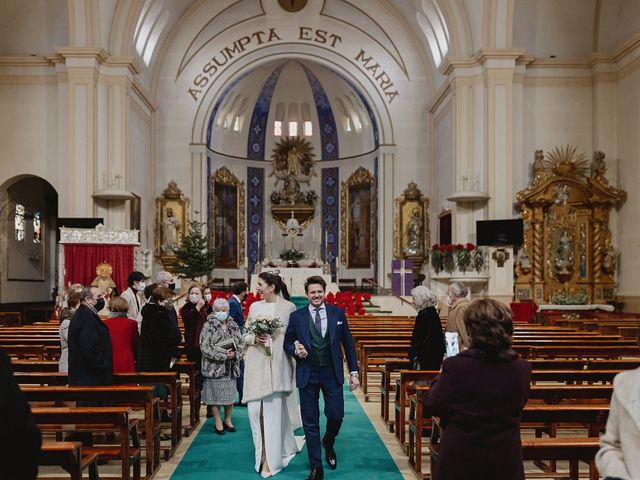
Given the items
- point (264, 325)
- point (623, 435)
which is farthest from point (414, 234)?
point (623, 435)

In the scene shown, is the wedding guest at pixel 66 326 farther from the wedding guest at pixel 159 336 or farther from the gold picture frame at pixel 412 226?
the gold picture frame at pixel 412 226

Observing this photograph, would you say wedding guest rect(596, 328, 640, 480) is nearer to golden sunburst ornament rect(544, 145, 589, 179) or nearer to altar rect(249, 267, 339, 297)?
golden sunburst ornament rect(544, 145, 589, 179)

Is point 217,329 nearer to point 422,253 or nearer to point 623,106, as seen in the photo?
point 623,106

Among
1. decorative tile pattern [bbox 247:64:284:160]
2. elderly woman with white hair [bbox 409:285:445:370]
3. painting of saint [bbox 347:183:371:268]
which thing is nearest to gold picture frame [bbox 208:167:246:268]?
decorative tile pattern [bbox 247:64:284:160]

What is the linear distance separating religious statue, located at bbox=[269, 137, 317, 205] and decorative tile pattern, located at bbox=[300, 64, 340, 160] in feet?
2.32

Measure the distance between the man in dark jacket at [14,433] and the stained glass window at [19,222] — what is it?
1984cm

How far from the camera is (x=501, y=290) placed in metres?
17.6

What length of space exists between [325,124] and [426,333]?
22409 millimetres

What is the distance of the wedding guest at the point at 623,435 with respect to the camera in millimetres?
2338

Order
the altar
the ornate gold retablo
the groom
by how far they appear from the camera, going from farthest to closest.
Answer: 1. the altar
2. the ornate gold retablo
3. the groom

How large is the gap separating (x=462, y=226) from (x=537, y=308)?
322cm

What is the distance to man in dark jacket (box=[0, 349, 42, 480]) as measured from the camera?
242cm

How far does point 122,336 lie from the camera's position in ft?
21.3

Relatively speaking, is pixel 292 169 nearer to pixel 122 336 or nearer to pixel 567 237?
pixel 567 237
